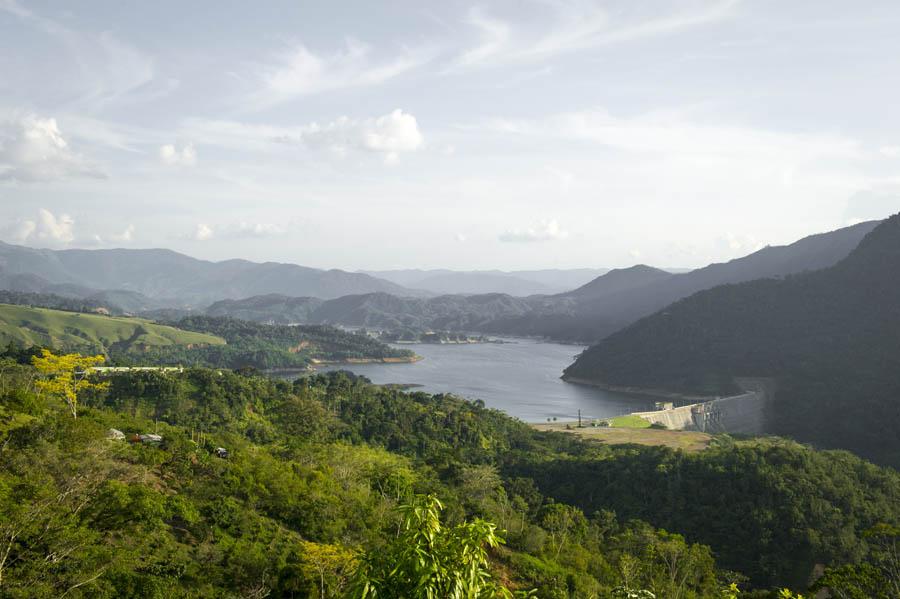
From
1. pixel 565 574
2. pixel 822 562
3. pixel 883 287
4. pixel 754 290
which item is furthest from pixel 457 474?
pixel 754 290

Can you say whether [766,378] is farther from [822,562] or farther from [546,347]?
[546,347]

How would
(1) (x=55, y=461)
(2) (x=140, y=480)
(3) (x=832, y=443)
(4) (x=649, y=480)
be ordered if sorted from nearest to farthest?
(1) (x=55, y=461), (2) (x=140, y=480), (4) (x=649, y=480), (3) (x=832, y=443)

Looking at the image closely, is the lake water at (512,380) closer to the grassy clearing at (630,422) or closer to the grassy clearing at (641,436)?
the grassy clearing at (630,422)

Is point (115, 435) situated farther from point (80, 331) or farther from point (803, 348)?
point (80, 331)

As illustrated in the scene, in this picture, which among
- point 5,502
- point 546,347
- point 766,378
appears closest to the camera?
point 5,502

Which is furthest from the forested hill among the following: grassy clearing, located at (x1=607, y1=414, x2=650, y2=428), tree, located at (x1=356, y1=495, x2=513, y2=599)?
tree, located at (x1=356, y1=495, x2=513, y2=599)

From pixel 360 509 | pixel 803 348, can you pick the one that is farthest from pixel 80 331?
pixel 803 348

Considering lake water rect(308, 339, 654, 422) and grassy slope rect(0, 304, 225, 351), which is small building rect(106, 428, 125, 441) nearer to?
lake water rect(308, 339, 654, 422)
